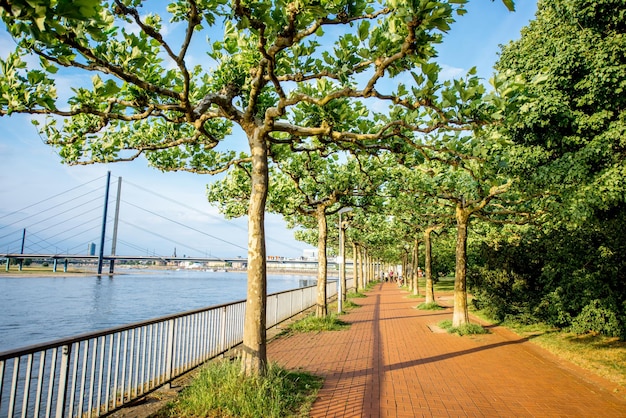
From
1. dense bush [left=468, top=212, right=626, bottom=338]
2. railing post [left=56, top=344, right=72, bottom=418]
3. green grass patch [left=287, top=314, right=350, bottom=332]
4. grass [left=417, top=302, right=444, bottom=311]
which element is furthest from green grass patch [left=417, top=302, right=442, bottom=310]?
railing post [left=56, top=344, right=72, bottom=418]

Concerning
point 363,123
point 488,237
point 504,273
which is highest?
point 363,123

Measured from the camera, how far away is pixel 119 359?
5.29 m

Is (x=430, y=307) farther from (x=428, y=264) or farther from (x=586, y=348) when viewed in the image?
(x=586, y=348)

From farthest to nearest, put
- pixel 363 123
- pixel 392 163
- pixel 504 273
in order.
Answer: pixel 504 273, pixel 392 163, pixel 363 123

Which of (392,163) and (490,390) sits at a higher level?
(392,163)

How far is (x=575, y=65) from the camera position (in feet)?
25.5

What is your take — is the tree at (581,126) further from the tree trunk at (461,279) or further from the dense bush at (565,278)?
the tree trunk at (461,279)

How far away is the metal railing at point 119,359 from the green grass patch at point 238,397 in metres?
0.71

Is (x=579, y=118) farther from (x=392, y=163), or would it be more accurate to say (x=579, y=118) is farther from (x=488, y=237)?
(x=488, y=237)

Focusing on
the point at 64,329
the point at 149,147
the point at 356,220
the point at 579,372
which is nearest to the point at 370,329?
the point at 579,372

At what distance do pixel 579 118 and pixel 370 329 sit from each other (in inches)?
345

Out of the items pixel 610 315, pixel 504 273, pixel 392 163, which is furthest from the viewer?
pixel 504 273

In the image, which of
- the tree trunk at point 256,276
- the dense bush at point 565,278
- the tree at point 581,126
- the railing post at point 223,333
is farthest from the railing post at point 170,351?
the dense bush at point 565,278

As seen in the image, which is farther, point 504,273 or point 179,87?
point 504,273
